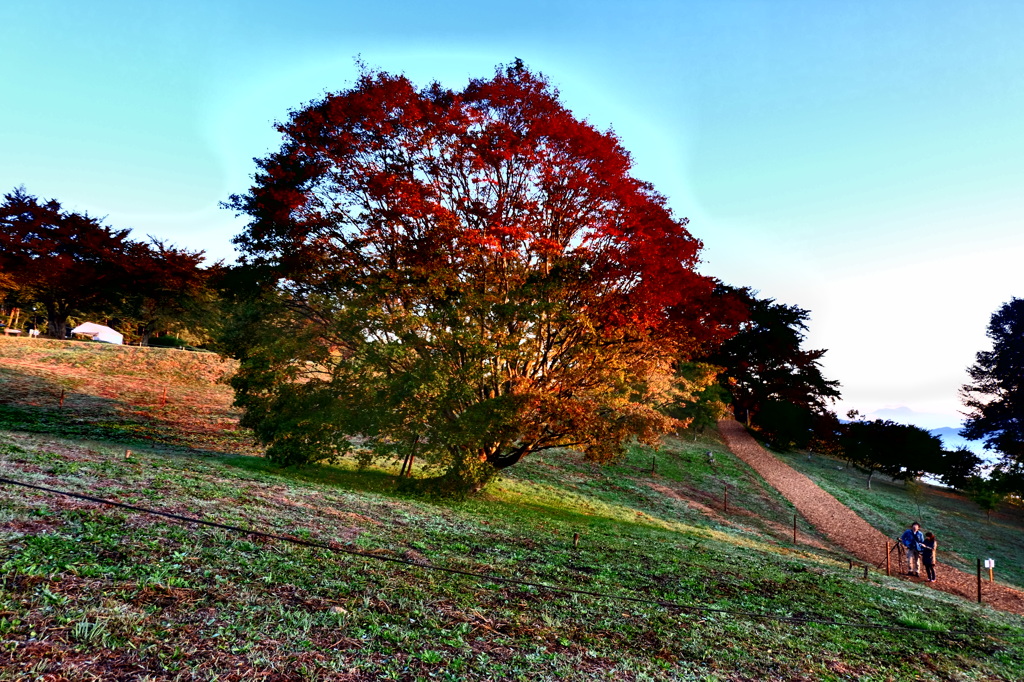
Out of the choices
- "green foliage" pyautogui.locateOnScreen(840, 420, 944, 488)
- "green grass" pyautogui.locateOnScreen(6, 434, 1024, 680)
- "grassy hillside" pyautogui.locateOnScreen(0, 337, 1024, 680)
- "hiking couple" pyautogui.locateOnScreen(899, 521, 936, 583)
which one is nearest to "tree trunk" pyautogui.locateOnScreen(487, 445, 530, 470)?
"grassy hillside" pyautogui.locateOnScreen(0, 337, 1024, 680)

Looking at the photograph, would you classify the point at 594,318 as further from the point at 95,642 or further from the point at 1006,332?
the point at 1006,332

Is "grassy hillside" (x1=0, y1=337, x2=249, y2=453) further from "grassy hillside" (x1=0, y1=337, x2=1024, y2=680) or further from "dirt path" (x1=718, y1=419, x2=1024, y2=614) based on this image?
"dirt path" (x1=718, y1=419, x2=1024, y2=614)

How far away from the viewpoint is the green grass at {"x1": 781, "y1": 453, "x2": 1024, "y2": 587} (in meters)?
23.3

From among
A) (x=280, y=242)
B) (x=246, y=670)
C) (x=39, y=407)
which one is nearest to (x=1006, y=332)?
(x=280, y=242)

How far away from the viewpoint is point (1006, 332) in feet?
137

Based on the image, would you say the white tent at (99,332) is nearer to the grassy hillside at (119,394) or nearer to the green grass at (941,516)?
the grassy hillside at (119,394)

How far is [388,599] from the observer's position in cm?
593

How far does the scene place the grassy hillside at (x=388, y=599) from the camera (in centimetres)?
432

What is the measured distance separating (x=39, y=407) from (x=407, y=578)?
73.9ft

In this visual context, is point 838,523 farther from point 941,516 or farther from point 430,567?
point 430,567

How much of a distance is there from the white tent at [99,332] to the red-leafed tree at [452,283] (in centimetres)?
3030

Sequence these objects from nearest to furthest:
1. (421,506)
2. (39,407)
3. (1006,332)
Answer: (421,506) → (39,407) → (1006,332)

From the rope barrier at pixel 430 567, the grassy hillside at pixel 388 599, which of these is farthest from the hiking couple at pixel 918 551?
the rope barrier at pixel 430 567

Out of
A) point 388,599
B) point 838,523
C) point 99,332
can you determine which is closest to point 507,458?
point 388,599
